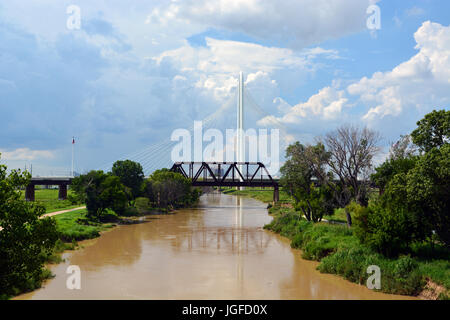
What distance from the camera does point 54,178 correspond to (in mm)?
98250

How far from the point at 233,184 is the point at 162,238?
5048cm

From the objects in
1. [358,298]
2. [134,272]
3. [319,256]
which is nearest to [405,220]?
[358,298]

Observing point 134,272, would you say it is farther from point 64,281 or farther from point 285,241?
point 285,241

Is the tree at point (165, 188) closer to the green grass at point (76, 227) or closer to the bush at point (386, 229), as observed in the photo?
the green grass at point (76, 227)

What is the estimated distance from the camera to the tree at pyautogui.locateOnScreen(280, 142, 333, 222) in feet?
146

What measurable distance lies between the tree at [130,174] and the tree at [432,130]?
57827mm

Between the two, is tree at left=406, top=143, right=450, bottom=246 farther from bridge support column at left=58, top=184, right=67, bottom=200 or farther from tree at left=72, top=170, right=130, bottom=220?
bridge support column at left=58, top=184, right=67, bottom=200

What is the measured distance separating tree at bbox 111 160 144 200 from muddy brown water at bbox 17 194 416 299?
90.0 ft

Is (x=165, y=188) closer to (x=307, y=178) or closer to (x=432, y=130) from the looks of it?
(x=307, y=178)

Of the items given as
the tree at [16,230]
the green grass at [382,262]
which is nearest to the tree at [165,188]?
the green grass at [382,262]

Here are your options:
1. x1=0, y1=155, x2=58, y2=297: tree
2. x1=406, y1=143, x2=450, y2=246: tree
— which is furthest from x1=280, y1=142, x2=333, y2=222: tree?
x1=0, y1=155, x2=58, y2=297: tree
